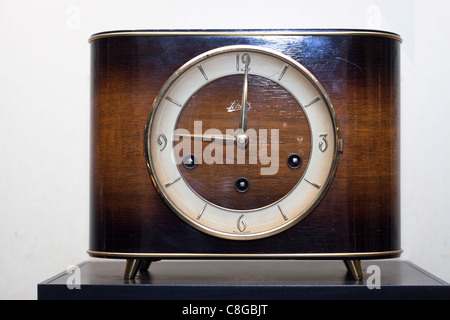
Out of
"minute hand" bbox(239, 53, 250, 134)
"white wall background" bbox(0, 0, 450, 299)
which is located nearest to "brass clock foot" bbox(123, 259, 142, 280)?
"minute hand" bbox(239, 53, 250, 134)

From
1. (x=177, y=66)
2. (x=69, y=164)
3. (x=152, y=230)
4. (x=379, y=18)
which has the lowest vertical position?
(x=152, y=230)

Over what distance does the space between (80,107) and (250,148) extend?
2.33 ft

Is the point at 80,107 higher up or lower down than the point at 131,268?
higher up

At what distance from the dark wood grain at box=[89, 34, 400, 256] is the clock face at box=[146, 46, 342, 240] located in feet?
0.04

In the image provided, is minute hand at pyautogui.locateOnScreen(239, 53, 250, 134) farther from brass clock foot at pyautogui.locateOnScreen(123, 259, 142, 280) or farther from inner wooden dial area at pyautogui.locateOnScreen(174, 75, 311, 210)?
brass clock foot at pyautogui.locateOnScreen(123, 259, 142, 280)

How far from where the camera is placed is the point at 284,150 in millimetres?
1854

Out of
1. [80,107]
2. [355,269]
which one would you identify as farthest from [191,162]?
[80,107]

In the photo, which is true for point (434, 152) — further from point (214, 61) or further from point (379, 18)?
point (214, 61)

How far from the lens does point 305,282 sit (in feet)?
5.96

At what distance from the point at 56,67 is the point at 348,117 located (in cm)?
96

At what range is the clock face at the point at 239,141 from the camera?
185cm

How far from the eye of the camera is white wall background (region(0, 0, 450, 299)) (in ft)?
7.69

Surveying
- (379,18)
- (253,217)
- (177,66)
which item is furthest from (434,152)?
(177,66)

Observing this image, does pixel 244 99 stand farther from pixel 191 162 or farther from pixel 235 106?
pixel 191 162
